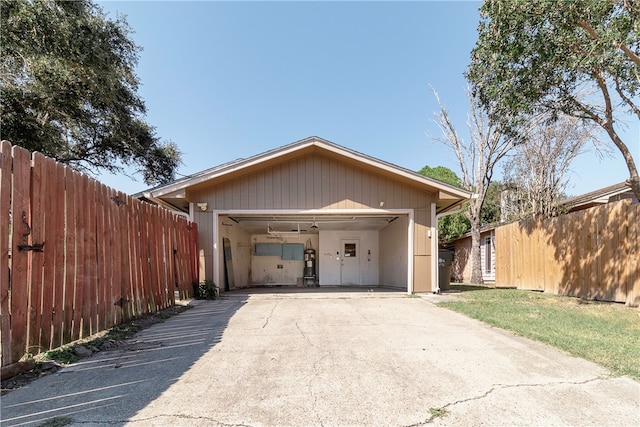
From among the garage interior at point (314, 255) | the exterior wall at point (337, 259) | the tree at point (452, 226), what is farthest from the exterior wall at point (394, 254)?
the tree at point (452, 226)

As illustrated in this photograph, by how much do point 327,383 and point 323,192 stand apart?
6.59m

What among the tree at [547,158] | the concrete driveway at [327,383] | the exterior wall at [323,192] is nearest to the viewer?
the concrete driveway at [327,383]

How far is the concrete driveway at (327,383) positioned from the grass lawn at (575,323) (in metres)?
0.33

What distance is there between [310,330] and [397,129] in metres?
13.7

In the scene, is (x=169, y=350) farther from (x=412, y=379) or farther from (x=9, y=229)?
(x=412, y=379)

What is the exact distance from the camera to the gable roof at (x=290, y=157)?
8500mm

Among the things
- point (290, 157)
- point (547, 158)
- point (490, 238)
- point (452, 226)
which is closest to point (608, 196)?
point (547, 158)

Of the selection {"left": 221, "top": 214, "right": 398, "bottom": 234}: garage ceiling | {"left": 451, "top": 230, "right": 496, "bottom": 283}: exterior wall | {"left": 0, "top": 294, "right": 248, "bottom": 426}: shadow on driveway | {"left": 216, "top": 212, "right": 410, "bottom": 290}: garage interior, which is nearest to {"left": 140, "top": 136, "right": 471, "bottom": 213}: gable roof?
{"left": 221, "top": 214, "right": 398, "bottom": 234}: garage ceiling

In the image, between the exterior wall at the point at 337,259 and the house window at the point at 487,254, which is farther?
the house window at the point at 487,254

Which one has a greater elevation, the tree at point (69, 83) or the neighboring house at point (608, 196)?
the tree at point (69, 83)

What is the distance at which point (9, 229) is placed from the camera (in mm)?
2984

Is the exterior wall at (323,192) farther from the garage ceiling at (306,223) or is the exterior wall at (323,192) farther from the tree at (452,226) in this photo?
the tree at (452,226)

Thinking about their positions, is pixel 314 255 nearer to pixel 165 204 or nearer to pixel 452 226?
pixel 165 204

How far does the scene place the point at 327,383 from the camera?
2.85 metres
